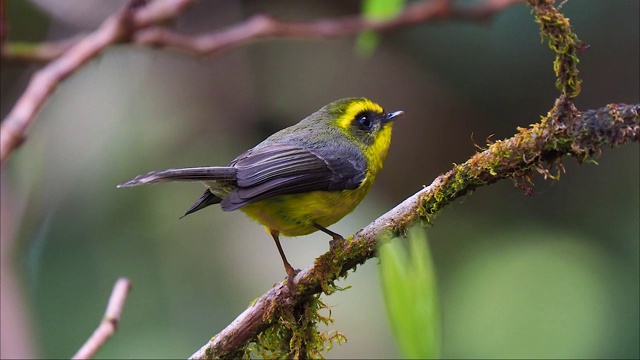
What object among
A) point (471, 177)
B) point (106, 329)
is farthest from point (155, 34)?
point (471, 177)

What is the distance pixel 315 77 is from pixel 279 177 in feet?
9.02

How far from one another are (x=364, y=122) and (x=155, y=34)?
85cm

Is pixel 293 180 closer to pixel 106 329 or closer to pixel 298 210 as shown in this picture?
pixel 298 210

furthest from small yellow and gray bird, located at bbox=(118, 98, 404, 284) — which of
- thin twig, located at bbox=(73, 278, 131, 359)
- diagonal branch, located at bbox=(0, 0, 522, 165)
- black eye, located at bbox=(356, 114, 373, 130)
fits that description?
diagonal branch, located at bbox=(0, 0, 522, 165)

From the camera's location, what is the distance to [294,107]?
4785 mm

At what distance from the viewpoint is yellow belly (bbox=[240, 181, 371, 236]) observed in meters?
2.33

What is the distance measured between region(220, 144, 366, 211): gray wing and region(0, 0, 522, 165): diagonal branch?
54 centimetres

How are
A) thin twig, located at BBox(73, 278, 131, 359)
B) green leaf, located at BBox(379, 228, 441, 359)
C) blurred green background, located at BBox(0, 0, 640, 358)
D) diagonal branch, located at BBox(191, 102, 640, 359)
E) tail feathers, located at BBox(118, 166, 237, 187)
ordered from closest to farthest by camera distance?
green leaf, located at BBox(379, 228, 441, 359) < diagonal branch, located at BBox(191, 102, 640, 359) < thin twig, located at BBox(73, 278, 131, 359) < tail feathers, located at BBox(118, 166, 237, 187) < blurred green background, located at BBox(0, 0, 640, 358)

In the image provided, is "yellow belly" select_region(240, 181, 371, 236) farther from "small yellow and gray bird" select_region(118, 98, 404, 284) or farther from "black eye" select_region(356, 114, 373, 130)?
"black eye" select_region(356, 114, 373, 130)

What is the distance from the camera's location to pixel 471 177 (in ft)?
4.78

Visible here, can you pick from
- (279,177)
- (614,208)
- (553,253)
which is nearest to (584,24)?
(614,208)

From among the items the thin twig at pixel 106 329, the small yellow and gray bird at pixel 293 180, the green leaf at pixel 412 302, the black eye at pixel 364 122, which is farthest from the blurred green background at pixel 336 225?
the green leaf at pixel 412 302

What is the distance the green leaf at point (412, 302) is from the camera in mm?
919

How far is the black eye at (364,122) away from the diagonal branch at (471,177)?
1095 mm
